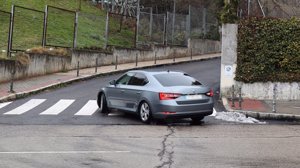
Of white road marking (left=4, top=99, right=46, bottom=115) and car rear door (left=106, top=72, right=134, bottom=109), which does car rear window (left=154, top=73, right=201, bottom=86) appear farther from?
white road marking (left=4, top=99, right=46, bottom=115)

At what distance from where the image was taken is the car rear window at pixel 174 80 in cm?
1475

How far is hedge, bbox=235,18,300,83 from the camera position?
851 inches

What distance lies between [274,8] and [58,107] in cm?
2126

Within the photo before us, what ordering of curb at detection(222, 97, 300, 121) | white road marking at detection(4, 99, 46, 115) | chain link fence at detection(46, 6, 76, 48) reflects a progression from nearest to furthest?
white road marking at detection(4, 99, 46, 115) → curb at detection(222, 97, 300, 121) → chain link fence at detection(46, 6, 76, 48)

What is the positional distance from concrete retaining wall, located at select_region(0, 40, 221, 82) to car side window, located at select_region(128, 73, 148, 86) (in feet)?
31.0

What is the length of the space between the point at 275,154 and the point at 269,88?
12070 mm

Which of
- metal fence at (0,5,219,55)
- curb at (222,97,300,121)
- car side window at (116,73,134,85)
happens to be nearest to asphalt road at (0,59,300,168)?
car side window at (116,73,134,85)

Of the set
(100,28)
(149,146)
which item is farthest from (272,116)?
(100,28)

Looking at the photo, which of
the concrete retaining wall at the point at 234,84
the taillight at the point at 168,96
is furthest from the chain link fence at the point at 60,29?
the taillight at the point at 168,96

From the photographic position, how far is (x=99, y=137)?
12.1 meters

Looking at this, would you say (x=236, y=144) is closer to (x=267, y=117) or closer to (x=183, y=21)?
(x=267, y=117)

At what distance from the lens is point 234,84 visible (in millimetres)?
21781

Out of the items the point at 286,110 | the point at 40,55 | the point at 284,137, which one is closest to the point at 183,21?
the point at 40,55

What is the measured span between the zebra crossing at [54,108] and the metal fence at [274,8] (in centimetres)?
1817
